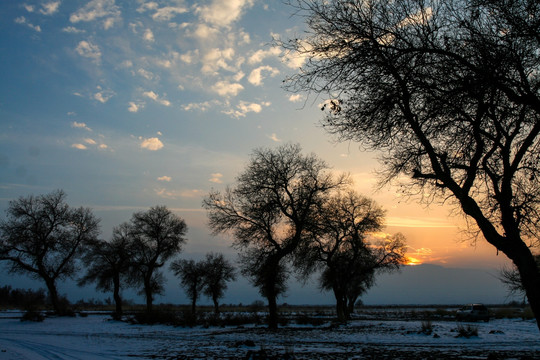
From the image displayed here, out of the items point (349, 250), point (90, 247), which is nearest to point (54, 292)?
point (90, 247)

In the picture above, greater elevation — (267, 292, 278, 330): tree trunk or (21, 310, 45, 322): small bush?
(267, 292, 278, 330): tree trunk

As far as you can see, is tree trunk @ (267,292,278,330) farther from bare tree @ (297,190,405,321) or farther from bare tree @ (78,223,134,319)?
bare tree @ (78,223,134,319)

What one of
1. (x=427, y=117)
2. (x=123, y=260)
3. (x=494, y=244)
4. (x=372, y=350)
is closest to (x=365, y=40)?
(x=427, y=117)

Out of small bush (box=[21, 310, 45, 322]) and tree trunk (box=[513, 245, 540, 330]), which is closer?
tree trunk (box=[513, 245, 540, 330])

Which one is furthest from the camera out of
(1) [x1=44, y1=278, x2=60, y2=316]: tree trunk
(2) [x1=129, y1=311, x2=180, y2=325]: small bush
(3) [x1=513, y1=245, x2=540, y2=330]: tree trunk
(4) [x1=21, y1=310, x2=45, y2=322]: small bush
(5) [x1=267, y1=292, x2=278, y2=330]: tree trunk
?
(1) [x1=44, y1=278, x2=60, y2=316]: tree trunk

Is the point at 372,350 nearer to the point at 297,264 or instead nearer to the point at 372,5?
the point at 372,5

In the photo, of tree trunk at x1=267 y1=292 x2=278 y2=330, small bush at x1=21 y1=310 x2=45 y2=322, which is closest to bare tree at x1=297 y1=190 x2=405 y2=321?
tree trunk at x1=267 y1=292 x2=278 y2=330

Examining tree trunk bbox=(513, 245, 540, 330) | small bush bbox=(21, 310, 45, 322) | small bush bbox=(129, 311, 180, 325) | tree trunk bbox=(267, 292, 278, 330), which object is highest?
tree trunk bbox=(513, 245, 540, 330)

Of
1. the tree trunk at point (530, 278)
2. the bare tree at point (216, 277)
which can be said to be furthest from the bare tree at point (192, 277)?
the tree trunk at point (530, 278)

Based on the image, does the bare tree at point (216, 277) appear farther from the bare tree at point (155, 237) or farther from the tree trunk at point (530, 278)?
the tree trunk at point (530, 278)

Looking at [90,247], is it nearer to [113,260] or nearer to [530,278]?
[113,260]

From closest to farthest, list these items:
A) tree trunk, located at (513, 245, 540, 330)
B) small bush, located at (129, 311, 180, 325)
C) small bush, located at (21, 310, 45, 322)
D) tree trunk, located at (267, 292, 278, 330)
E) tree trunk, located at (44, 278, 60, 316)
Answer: tree trunk, located at (513, 245, 540, 330) < tree trunk, located at (267, 292, 278, 330) < small bush, located at (129, 311, 180, 325) < small bush, located at (21, 310, 45, 322) < tree trunk, located at (44, 278, 60, 316)

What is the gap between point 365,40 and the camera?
7.40 meters

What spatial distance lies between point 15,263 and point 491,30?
4337 cm
